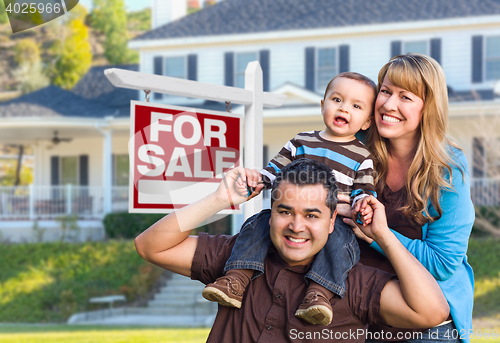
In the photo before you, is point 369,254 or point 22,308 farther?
point 22,308

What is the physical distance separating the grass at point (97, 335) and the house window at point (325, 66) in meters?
8.12

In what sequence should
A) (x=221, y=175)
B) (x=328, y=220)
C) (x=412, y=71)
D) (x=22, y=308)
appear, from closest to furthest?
1. (x=328, y=220)
2. (x=412, y=71)
3. (x=221, y=175)
4. (x=22, y=308)

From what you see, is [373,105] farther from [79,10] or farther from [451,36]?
[79,10]

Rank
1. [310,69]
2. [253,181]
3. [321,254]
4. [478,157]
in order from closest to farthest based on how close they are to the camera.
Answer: [321,254] < [253,181] < [478,157] < [310,69]

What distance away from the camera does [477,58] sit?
14562 mm

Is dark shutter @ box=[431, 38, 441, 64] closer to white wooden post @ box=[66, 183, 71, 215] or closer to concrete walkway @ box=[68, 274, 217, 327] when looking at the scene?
concrete walkway @ box=[68, 274, 217, 327]

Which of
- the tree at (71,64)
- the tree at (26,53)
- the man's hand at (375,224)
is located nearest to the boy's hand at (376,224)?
the man's hand at (375,224)

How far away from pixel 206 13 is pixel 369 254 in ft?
52.3

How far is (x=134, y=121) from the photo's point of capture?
2.83 m

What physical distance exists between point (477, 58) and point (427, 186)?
13.6 metres

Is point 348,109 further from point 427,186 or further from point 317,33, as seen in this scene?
point 317,33

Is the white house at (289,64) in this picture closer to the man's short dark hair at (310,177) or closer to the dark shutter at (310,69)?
the dark shutter at (310,69)

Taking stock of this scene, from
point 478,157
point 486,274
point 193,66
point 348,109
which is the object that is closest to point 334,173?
point 348,109

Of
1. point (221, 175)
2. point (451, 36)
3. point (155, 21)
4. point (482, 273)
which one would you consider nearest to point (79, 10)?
point (155, 21)
